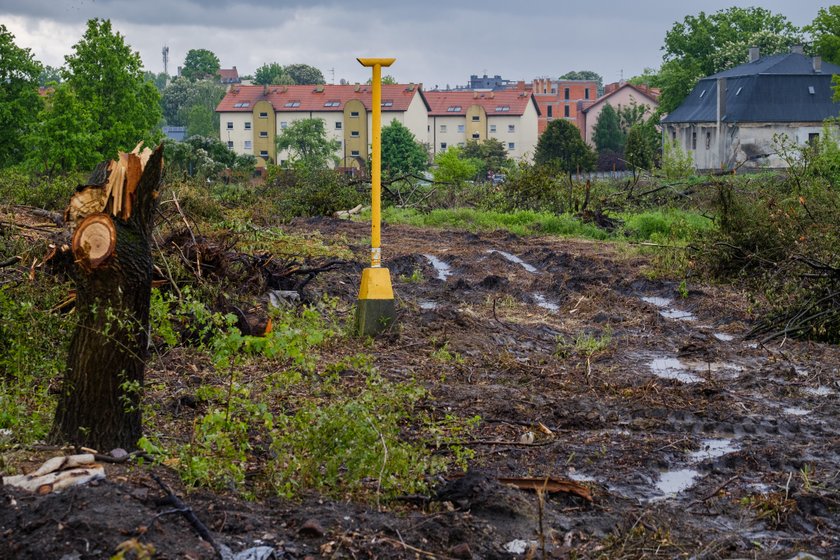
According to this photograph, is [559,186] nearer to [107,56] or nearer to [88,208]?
[88,208]

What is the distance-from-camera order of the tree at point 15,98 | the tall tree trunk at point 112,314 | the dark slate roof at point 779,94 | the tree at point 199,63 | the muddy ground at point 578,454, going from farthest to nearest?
1. the tree at point 199,63
2. the dark slate roof at point 779,94
3. the tree at point 15,98
4. the tall tree trunk at point 112,314
5. the muddy ground at point 578,454

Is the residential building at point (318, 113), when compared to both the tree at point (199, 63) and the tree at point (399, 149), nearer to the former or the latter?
the tree at point (399, 149)

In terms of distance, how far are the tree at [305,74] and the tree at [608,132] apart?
1840 inches

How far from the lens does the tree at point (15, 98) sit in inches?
1844

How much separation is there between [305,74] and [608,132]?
49906 millimetres

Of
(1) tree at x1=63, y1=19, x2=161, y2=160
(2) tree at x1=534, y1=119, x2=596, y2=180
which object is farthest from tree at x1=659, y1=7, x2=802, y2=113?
(1) tree at x1=63, y1=19, x2=161, y2=160

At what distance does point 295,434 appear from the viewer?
19.9 ft

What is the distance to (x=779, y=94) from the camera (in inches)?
2387

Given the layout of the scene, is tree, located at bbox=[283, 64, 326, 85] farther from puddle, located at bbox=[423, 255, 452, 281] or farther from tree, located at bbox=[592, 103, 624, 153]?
puddle, located at bbox=[423, 255, 452, 281]

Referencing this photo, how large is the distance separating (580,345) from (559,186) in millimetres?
17308

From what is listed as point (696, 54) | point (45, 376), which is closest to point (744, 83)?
point (696, 54)

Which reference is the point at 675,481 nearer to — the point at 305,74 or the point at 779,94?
the point at 779,94

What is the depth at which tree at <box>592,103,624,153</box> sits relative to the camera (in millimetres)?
91938

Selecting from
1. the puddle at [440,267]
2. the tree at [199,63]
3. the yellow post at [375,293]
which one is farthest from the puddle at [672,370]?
the tree at [199,63]
